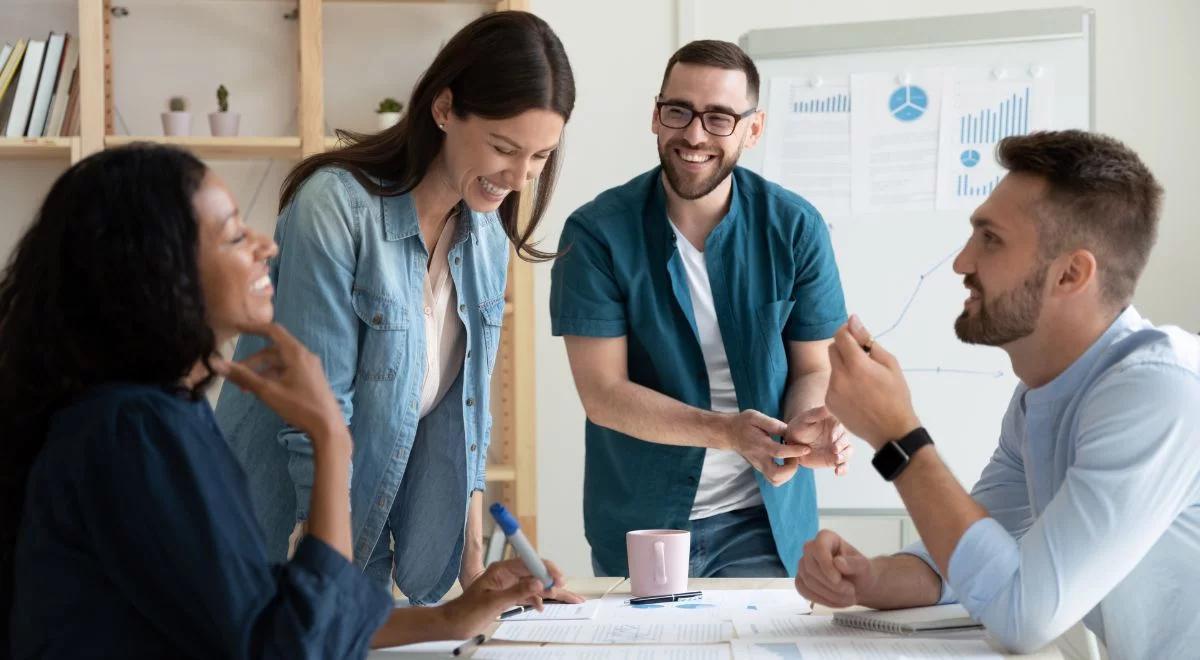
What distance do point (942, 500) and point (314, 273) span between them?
2.94 feet

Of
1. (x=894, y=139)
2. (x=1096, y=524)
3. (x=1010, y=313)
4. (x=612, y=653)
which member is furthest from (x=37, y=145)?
(x=1096, y=524)

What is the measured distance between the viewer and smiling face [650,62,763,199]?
226cm

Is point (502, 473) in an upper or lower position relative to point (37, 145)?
lower

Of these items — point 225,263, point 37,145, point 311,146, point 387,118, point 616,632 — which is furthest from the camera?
point 387,118

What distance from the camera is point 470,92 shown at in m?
1.78

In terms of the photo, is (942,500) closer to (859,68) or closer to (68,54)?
(859,68)

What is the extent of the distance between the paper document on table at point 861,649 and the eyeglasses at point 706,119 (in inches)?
42.7

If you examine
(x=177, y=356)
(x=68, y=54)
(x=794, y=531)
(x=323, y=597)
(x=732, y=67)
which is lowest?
(x=794, y=531)

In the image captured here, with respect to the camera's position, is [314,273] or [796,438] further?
[796,438]

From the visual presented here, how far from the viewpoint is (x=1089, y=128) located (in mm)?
3211

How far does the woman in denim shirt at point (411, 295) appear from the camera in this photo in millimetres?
1730

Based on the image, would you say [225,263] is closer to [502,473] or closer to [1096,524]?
[1096,524]

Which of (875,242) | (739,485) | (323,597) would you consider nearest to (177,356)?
(323,597)

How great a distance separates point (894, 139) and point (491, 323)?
5.65ft
